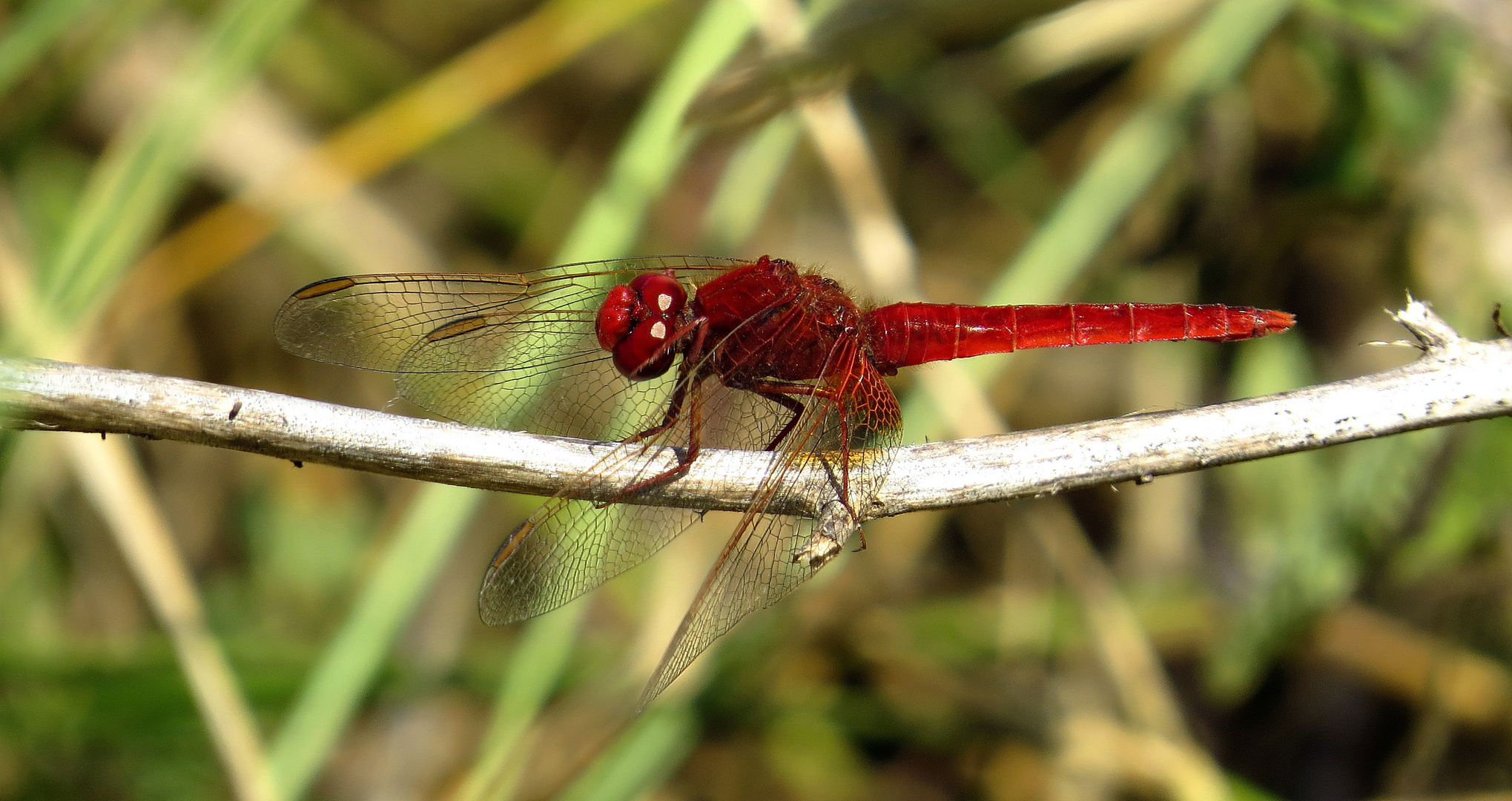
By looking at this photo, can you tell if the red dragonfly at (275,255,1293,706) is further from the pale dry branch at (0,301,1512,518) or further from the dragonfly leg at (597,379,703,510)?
the pale dry branch at (0,301,1512,518)

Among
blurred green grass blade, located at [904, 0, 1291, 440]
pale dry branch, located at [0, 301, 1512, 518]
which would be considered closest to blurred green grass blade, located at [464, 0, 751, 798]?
pale dry branch, located at [0, 301, 1512, 518]

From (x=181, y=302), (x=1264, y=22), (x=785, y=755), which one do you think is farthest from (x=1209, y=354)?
(x=181, y=302)

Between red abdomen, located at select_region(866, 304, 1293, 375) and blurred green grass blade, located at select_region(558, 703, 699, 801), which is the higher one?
red abdomen, located at select_region(866, 304, 1293, 375)

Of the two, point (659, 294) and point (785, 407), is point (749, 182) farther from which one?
point (785, 407)

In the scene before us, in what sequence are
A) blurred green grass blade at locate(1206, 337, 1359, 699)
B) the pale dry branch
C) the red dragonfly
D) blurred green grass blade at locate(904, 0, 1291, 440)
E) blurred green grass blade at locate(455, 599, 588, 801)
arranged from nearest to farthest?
the pale dry branch → the red dragonfly → blurred green grass blade at locate(455, 599, 588, 801) → blurred green grass blade at locate(1206, 337, 1359, 699) → blurred green grass blade at locate(904, 0, 1291, 440)

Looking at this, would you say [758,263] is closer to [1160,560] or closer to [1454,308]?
[1454,308]

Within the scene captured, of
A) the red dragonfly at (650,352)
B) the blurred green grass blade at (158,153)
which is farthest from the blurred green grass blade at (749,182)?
the blurred green grass blade at (158,153)

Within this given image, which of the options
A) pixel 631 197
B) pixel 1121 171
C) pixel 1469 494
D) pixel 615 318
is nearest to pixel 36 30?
pixel 631 197
